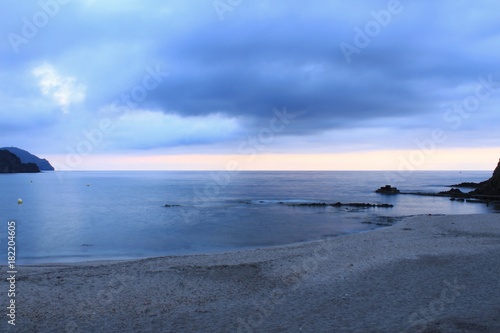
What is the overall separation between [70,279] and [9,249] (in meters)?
15.1

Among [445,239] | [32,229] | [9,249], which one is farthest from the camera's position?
[32,229]

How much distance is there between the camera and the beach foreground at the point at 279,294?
997 cm

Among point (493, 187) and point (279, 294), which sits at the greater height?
point (493, 187)

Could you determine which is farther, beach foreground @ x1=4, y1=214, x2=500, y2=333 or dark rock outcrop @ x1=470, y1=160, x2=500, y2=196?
dark rock outcrop @ x1=470, y1=160, x2=500, y2=196

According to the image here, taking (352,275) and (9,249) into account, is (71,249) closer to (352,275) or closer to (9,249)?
(9,249)

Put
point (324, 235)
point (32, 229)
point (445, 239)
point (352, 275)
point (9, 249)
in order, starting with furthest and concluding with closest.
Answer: point (32, 229)
point (324, 235)
point (9, 249)
point (445, 239)
point (352, 275)

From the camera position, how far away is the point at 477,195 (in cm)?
6781

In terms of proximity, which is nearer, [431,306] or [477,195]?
[431,306]

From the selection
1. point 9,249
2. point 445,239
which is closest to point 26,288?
point 9,249

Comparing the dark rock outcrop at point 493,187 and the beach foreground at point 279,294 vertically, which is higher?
the dark rock outcrop at point 493,187

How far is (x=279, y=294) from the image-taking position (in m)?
12.9

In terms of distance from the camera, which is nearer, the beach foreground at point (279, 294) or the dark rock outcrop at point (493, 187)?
the beach foreground at point (279, 294)

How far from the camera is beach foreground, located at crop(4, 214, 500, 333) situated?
997 cm

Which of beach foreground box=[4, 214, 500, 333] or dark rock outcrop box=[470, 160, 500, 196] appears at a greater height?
dark rock outcrop box=[470, 160, 500, 196]
